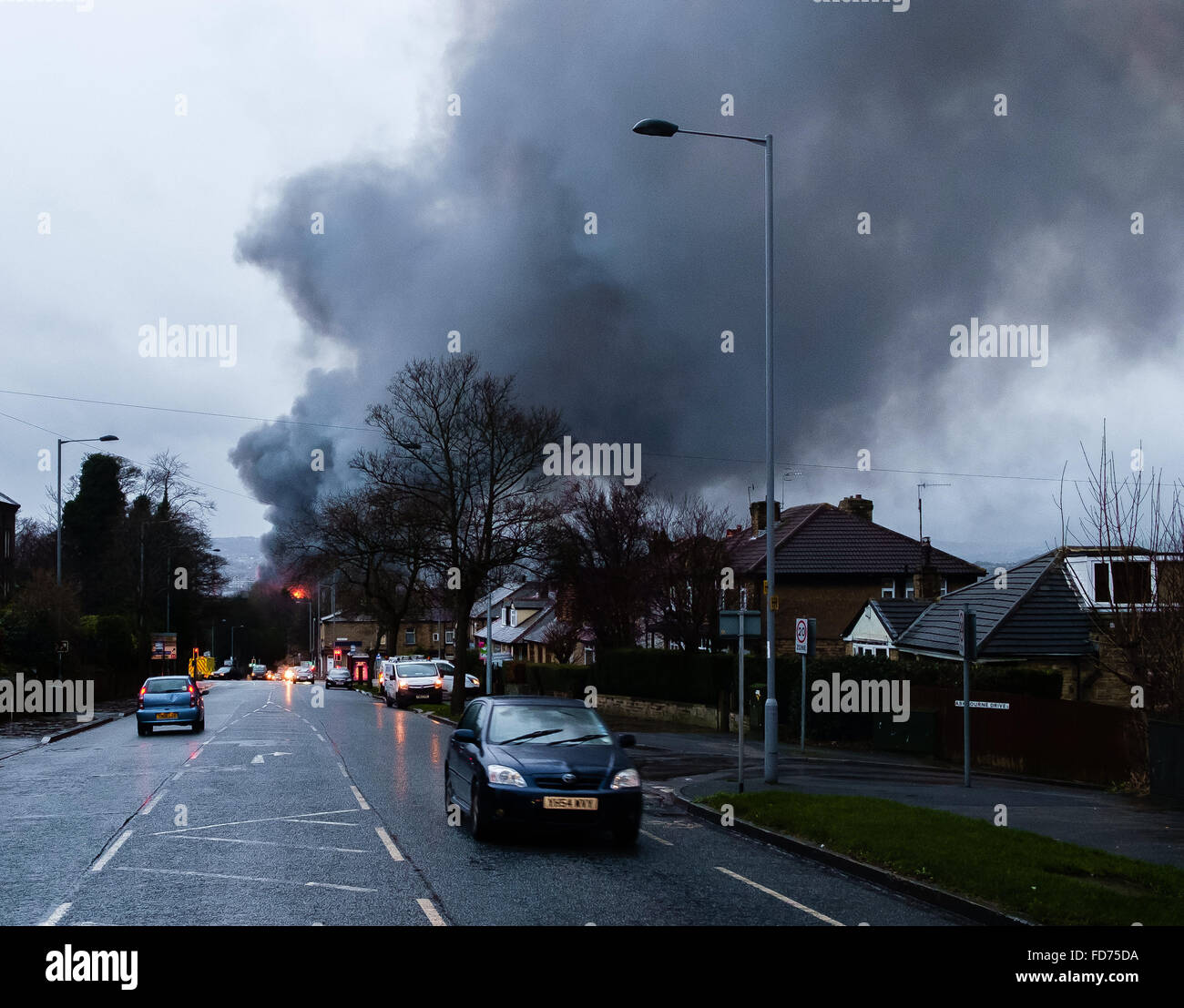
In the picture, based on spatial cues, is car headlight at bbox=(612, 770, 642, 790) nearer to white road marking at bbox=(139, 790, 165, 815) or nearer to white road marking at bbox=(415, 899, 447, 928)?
white road marking at bbox=(415, 899, 447, 928)

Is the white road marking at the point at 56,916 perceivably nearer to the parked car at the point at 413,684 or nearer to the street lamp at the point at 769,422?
the street lamp at the point at 769,422

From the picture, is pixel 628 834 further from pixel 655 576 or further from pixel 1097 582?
pixel 655 576

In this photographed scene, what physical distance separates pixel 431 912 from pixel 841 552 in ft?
149

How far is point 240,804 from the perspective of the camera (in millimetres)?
14641

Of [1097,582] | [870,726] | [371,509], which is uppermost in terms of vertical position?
[371,509]

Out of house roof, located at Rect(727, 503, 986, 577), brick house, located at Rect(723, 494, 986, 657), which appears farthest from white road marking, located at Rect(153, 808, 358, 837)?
house roof, located at Rect(727, 503, 986, 577)

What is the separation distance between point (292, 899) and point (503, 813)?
3.13 metres

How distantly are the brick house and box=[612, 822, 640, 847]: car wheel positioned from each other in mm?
36717

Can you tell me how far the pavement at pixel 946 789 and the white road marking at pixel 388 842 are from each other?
5646 mm

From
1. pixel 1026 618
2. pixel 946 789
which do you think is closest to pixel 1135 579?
pixel 946 789

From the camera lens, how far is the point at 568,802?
11.6 metres

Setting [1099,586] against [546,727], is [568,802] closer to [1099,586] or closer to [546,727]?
[546,727]

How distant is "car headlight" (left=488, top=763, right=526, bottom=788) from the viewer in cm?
1165
